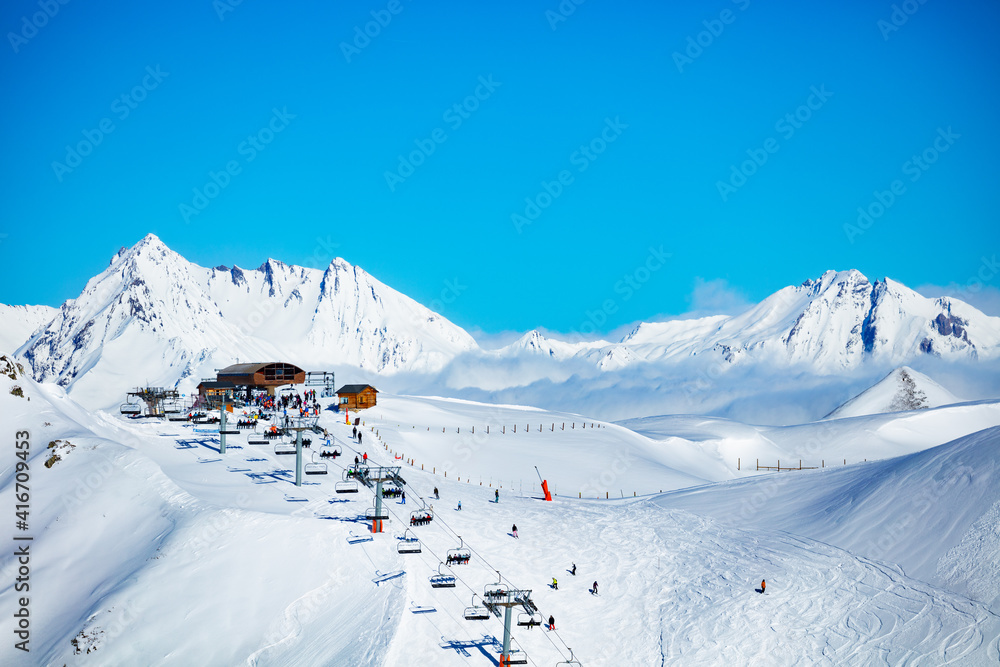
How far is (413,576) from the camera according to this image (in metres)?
46.3

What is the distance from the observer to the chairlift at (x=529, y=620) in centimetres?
4072

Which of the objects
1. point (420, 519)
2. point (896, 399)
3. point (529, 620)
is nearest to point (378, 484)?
point (420, 519)

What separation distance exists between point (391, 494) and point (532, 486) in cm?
3331

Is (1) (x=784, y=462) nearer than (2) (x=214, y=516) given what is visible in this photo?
No

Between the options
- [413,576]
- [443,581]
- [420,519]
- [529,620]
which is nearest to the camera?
[529,620]

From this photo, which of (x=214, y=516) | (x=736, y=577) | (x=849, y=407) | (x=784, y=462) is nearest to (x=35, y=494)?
(x=214, y=516)

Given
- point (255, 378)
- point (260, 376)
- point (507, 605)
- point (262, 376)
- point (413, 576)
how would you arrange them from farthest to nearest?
point (262, 376)
point (260, 376)
point (255, 378)
point (413, 576)
point (507, 605)

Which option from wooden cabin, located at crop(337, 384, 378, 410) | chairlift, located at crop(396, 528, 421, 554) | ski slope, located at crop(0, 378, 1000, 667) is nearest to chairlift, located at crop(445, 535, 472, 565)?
ski slope, located at crop(0, 378, 1000, 667)

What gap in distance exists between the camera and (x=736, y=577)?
1989 inches

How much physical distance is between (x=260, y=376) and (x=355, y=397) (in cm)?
1326

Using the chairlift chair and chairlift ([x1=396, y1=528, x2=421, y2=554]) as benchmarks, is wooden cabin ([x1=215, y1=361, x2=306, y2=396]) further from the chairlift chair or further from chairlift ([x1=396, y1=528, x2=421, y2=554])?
chairlift ([x1=396, y1=528, x2=421, y2=554])

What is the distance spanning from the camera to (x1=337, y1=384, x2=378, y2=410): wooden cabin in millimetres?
95000

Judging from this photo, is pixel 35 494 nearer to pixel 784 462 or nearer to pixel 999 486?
pixel 999 486

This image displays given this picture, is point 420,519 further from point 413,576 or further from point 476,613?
point 476,613
